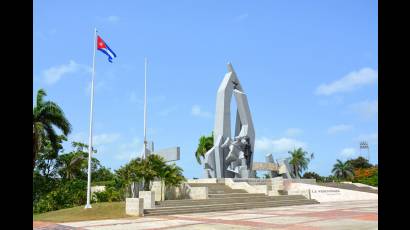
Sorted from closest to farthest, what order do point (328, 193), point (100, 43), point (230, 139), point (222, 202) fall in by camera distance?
point (100, 43), point (222, 202), point (328, 193), point (230, 139)

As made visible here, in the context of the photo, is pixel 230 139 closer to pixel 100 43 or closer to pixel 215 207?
pixel 215 207

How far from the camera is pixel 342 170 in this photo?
78.7m

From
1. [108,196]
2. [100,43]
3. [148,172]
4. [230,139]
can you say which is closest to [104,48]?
[100,43]

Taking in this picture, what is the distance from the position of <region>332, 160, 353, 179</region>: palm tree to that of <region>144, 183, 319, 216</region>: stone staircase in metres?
51.3

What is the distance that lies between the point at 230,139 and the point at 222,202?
13.1 meters

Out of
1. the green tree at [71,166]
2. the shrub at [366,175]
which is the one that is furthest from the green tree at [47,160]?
the shrub at [366,175]

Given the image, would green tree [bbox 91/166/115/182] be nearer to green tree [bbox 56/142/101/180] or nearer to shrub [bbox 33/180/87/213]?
green tree [bbox 56/142/101/180]

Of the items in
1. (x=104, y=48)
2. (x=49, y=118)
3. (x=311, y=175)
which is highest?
(x=104, y=48)
